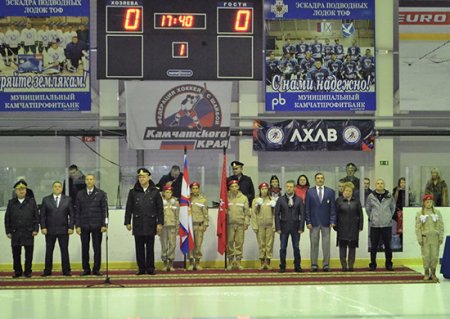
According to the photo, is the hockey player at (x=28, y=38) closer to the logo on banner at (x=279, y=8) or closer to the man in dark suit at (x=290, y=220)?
the logo on banner at (x=279, y=8)

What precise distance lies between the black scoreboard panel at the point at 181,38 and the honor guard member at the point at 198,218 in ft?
6.89

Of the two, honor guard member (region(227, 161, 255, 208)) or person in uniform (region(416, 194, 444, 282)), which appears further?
honor guard member (region(227, 161, 255, 208))

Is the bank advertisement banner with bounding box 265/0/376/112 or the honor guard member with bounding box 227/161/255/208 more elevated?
the bank advertisement banner with bounding box 265/0/376/112

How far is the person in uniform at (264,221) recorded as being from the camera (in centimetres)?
1471

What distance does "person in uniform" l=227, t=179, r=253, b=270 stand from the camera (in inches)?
581

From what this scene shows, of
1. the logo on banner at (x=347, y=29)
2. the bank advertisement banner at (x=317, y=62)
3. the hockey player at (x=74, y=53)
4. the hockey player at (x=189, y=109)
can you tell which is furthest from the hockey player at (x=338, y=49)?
the hockey player at (x=74, y=53)

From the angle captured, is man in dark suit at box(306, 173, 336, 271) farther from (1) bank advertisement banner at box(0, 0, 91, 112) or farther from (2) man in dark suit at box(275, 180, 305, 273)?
(1) bank advertisement banner at box(0, 0, 91, 112)

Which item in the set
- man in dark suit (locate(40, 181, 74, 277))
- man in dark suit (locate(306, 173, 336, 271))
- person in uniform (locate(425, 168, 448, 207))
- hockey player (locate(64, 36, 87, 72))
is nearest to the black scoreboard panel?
A: man in dark suit (locate(306, 173, 336, 271))

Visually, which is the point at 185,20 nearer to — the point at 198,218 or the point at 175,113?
the point at 175,113

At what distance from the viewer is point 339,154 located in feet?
75.6

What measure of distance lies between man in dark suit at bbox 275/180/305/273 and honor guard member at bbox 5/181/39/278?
4.16m

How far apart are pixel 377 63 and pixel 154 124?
7.02 metres

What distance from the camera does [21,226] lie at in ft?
45.4

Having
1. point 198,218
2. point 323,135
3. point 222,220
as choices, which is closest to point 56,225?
point 198,218
